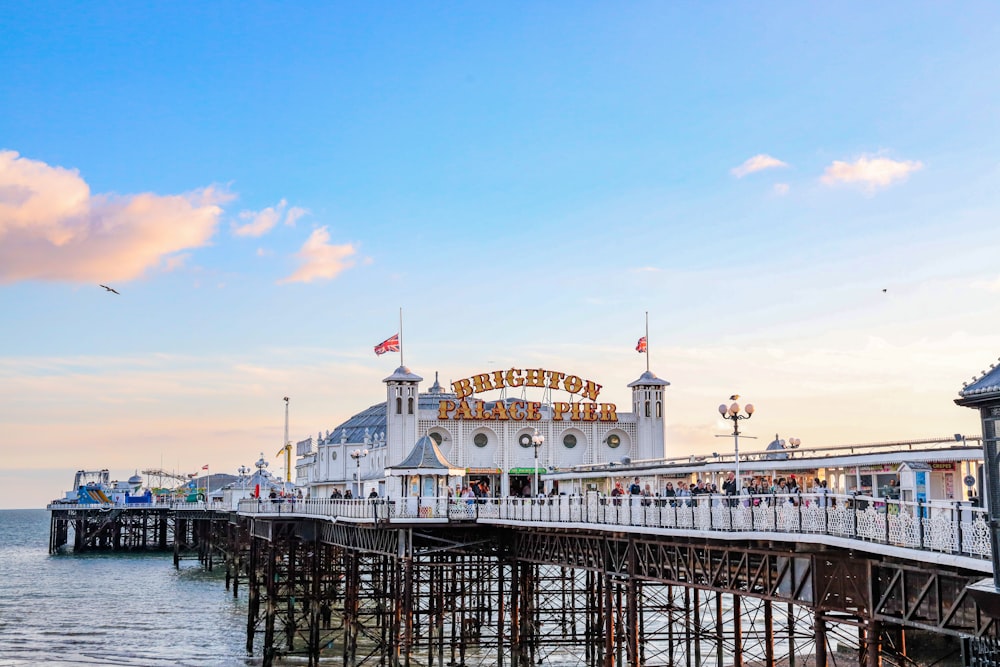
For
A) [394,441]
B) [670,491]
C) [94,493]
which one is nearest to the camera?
[670,491]

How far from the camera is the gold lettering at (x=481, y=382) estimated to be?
68000 mm

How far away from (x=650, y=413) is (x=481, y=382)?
→ 1077 cm

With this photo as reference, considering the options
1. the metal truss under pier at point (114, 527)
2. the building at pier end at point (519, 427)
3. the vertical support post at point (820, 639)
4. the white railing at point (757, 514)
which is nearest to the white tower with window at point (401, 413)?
the building at pier end at point (519, 427)

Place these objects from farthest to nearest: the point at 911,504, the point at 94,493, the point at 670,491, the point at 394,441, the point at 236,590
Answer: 1. the point at 94,493
2. the point at 236,590
3. the point at 394,441
4. the point at 670,491
5. the point at 911,504

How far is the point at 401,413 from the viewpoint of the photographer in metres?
65.7

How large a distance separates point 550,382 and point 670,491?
35779 mm

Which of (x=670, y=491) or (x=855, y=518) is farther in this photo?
(x=670, y=491)

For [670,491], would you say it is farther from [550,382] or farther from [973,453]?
[550,382]

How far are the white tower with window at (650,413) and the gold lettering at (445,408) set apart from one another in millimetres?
11593

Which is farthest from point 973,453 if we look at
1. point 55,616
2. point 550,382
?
point 55,616

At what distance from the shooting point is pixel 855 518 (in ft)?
68.8

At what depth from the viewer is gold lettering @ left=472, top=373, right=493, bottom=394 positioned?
68000mm

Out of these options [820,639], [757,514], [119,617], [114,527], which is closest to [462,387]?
[119,617]

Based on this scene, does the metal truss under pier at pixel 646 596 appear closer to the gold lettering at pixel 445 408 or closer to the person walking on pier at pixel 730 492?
the person walking on pier at pixel 730 492
